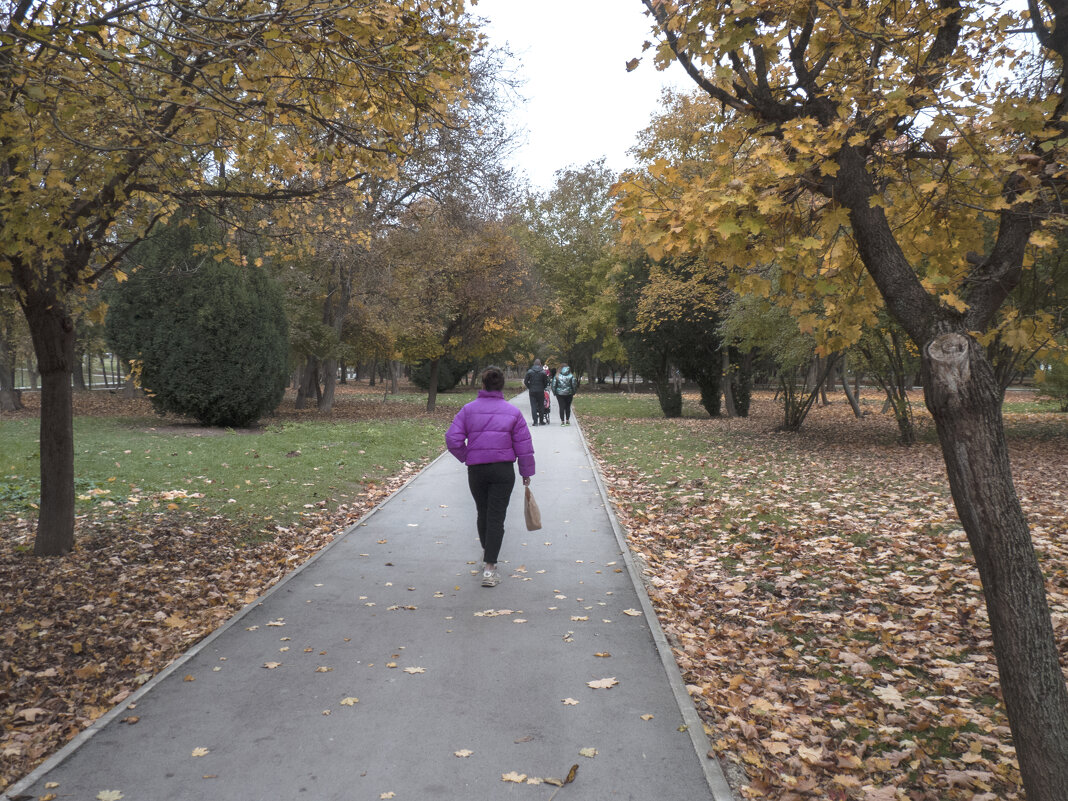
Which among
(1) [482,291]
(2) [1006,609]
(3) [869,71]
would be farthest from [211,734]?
(1) [482,291]

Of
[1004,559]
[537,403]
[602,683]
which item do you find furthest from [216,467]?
[1004,559]

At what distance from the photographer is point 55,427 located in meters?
6.75

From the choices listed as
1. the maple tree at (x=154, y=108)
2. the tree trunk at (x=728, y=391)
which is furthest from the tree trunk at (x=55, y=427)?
the tree trunk at (x=728, y=391)

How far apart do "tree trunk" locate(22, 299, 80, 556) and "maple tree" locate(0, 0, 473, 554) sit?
0.04 ft

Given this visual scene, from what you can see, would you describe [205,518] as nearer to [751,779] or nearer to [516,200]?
[751,779]

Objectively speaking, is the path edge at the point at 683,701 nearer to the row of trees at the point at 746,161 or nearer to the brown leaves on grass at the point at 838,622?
the brown leaves on grass at the point at 838,622

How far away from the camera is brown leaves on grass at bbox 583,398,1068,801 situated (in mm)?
3580

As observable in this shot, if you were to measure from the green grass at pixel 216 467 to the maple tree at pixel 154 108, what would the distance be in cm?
260

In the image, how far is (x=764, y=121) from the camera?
430cm

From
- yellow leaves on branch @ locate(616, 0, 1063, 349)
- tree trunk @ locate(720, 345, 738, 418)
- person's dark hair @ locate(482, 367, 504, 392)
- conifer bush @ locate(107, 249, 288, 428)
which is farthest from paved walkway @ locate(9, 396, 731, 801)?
tree trunk @ locate(720, 345, 738, 418)

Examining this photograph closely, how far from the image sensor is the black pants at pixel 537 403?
21.1 m

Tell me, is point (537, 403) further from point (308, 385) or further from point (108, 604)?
point (108, 604)

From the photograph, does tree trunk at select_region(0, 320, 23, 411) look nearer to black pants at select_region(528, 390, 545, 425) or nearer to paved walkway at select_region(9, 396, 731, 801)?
black pants at select_region(528, 390, 545, 425)

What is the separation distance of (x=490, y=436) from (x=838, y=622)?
3.23 meters
